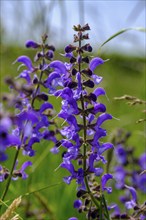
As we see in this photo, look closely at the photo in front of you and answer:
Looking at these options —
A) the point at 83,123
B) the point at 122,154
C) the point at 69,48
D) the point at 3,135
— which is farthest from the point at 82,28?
the point at 122,154

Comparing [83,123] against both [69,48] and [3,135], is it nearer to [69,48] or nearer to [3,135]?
[69,48]

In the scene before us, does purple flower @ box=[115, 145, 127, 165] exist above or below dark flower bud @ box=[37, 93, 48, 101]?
below

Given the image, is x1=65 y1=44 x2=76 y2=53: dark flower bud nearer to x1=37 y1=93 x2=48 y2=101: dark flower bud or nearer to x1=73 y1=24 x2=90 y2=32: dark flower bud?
x1=73 y1=24 x2=90 y2=32: dark flower bud

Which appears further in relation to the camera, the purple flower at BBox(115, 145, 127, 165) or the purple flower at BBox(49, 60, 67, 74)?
the purple flower at BBox(115, 145, 127, 165)

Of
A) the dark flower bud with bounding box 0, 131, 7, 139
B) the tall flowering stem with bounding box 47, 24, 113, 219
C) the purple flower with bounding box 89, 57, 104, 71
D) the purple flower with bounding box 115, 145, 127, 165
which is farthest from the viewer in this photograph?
the purple flower with bounding box 115, 145, 127, 165

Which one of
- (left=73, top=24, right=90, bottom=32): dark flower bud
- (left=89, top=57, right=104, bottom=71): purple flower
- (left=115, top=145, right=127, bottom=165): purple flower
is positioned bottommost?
(left=115, top=145, right=127, bottom=165): purple flower

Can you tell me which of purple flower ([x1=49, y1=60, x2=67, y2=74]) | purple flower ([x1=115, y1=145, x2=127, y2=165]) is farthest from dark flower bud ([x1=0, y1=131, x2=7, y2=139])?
purple flower ([x1=115, y1=145, x2=127, y2=165])

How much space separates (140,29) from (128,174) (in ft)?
4.24

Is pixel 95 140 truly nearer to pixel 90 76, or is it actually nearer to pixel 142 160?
pixel 90 76

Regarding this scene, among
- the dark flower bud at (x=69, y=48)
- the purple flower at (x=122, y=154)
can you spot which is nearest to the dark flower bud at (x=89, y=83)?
the dark flower bud at (x=69, y=48)

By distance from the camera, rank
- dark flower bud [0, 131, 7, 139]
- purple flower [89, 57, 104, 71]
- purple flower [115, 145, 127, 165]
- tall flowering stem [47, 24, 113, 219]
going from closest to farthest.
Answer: dark flower bud [0, 131, 7, 139] < tall flowering stem [47, 24, 113, 219] < purple flower [89, 57, 104, 71] < purple flower [115, 145, 127, 165]

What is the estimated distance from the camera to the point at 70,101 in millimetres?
1384

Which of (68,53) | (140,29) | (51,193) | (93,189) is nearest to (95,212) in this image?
(93,189)

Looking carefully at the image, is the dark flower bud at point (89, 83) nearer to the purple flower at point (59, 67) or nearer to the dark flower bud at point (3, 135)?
the purple flower at point (59, 67)
